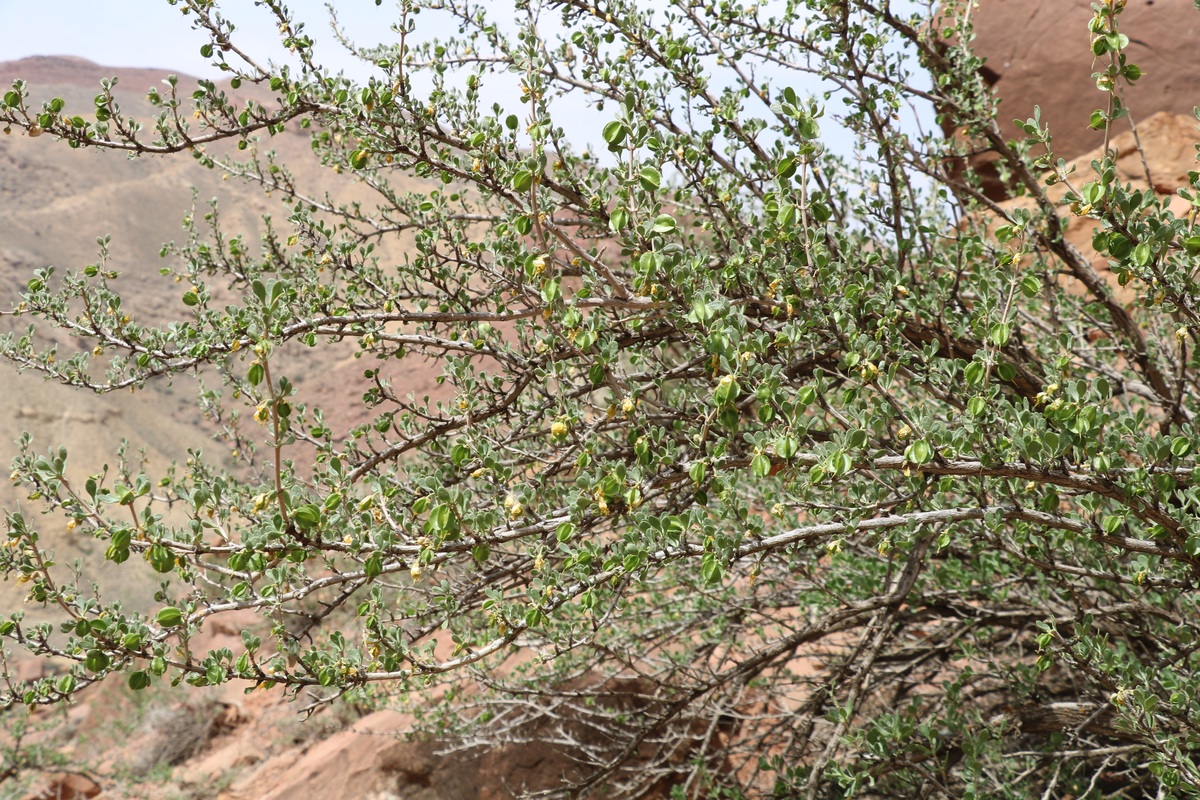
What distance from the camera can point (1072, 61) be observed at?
30.0 feet

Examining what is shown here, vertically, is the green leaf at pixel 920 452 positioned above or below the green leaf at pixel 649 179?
below

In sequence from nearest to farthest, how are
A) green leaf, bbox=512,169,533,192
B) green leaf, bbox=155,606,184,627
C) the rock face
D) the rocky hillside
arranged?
green leaf, bbox=512,169,533,192 → green leaf, bbox=155,606,184,627 → the rocky hillside → the rock face

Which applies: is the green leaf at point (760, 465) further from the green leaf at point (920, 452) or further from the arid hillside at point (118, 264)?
the arid hillside at point (118, 264)

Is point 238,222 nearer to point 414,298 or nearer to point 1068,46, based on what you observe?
point 1068,46

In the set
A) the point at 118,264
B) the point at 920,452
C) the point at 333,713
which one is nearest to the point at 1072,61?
the point at 920,452

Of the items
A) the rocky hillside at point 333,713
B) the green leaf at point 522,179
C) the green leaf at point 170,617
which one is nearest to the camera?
the green leaf at point 522,179

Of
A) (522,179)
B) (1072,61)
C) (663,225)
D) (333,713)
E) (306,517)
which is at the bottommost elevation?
(333,713)

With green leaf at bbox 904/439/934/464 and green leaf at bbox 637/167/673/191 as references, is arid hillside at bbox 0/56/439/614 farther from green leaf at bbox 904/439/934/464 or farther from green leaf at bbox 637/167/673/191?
green leaf at bbox 904/439/934/464

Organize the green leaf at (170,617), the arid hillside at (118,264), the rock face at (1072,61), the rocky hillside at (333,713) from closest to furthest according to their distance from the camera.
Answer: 1. the green leaf at (170,617)
2. the rocky hillside at (333,713)
3. the rock face at (1072,61)
4. the arid hillside at (118,264)

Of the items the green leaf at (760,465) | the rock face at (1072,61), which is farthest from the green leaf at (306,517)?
the rock face at (1072,61)

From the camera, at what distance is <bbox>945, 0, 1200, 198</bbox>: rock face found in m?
8.98

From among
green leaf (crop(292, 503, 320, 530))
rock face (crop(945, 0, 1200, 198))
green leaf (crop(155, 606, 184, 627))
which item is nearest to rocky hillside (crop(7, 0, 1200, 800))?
rock face (crop(945, 0, 1200, 198))

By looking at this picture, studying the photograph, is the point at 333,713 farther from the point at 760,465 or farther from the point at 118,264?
the point at 118,264

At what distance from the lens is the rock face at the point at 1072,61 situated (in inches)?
354
